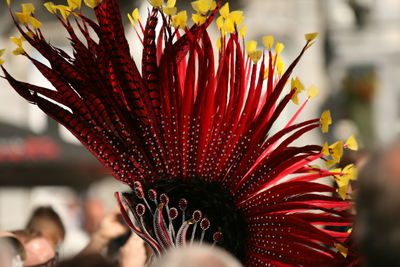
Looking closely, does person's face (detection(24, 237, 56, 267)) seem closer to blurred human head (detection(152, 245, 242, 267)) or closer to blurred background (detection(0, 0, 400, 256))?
blurred human head (detection(152, 245, 242, 267))

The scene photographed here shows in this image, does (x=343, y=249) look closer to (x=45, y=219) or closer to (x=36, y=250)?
(x=36, y=250)

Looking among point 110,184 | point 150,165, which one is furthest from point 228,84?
point 110,184

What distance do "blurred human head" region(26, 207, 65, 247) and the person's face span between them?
0.74m

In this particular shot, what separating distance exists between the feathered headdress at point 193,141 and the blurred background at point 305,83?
6.42 metres

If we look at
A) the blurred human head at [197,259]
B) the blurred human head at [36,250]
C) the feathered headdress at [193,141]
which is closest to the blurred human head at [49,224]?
the blurred human head at [36,250]

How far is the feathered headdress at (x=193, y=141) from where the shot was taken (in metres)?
1.93

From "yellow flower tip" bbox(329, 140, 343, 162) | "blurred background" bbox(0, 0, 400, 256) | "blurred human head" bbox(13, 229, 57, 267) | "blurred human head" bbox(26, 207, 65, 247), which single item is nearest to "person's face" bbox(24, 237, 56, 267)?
"blurred human head" bbox(13, 229, 57, 267)

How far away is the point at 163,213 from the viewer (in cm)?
190

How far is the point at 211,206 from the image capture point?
1893mm

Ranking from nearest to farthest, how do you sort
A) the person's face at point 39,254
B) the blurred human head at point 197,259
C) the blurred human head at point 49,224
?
the blurred human head at point 197,259 → the person's face at point 39,254 → the blurred human head at point 49,224

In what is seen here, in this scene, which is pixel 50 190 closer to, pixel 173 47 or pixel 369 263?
pixel 173 47

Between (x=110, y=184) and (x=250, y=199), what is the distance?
22.0ft

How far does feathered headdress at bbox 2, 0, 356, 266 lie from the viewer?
1927 mm

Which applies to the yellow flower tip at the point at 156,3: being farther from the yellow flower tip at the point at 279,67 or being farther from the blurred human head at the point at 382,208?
the blurred human head at the point at 382,208
